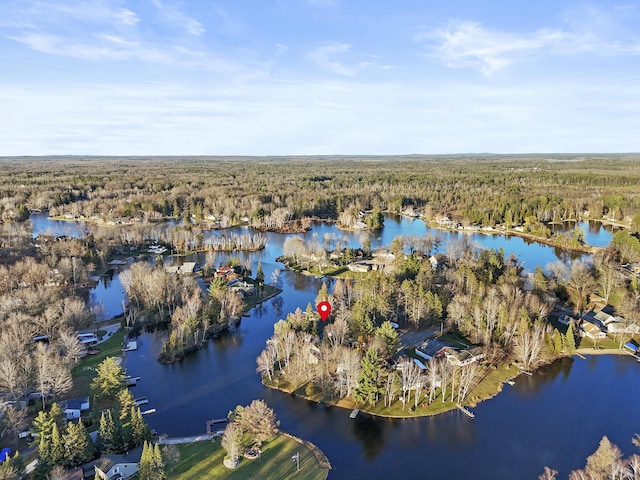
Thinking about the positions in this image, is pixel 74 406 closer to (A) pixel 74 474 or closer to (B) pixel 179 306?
(A) pixel 74 474

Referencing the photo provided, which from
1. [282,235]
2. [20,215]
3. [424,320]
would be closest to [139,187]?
[20,215]

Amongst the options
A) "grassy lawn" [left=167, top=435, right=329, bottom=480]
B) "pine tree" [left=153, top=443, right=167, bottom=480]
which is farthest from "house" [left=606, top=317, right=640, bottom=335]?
"pine tree" [left=153, top=443, right=167, bottom=480]

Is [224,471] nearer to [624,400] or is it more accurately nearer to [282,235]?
[624,400]

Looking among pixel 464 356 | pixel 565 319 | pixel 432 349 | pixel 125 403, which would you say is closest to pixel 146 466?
pixel 125 403

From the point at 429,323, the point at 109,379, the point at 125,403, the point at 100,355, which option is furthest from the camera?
the point at 429,323

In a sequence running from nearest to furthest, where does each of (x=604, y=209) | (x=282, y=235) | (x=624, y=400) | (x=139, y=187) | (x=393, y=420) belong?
(x=393, y=420) → (x=624, y=400) → (x=282, y=235) → (x=604, y=209) → (x=139, y=187)

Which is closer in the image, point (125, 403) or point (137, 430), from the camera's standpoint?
point (137, 430)

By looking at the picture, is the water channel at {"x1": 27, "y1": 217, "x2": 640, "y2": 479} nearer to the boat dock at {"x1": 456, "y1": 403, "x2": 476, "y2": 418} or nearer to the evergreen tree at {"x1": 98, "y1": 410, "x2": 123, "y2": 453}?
the boat dock at {"x1": 456, "y1": 403, "x2": 476, "y2": 418}
